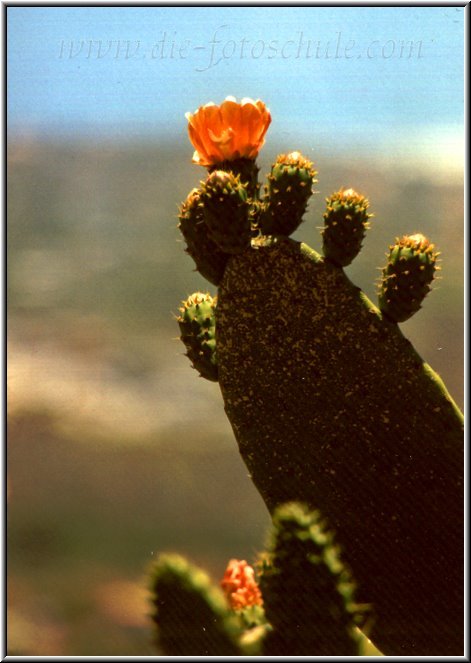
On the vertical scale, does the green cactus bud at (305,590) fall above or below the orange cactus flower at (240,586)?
below

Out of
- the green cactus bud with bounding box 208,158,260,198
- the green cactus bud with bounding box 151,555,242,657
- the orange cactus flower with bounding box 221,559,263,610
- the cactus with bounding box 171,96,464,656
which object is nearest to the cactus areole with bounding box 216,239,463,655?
the cactus with bounding box 171,96,464,656

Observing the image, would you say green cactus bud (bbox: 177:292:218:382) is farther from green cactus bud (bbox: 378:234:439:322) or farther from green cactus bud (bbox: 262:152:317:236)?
green cactus bud (bbox: 378:234:439:322)

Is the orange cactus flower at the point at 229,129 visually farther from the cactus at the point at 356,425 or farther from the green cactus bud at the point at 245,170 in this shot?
the cactus at the point at 356,425

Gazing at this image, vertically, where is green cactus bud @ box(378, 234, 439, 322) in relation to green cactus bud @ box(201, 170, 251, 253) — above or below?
below

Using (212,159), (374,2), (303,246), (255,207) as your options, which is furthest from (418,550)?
(374,2)

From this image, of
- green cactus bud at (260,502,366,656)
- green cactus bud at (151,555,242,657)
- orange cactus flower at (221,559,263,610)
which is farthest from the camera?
orange cactus flower at (221,559,263,610)

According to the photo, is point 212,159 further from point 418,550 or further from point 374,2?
point 418,550

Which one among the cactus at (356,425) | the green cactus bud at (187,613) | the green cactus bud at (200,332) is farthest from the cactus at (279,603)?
the green cactus bud at (200,332)
